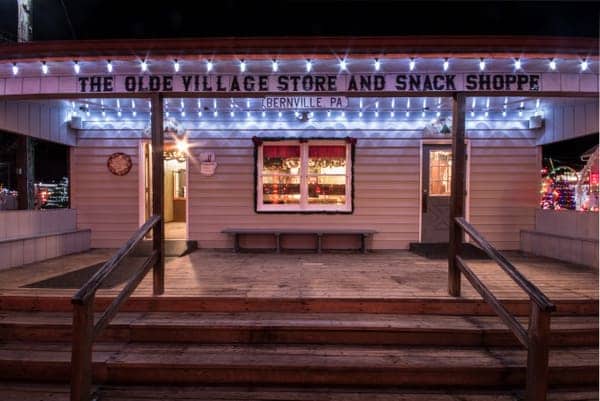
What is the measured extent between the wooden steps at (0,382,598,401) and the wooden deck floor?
3.78 ft

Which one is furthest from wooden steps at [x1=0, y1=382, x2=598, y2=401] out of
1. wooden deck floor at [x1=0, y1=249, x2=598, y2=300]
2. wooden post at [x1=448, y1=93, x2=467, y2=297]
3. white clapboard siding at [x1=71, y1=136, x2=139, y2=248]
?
white clapboard siding at [x1=71, y1=136, x2=139, y2=248]

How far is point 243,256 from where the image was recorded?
730 centimetres

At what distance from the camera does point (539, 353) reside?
9.68 feet

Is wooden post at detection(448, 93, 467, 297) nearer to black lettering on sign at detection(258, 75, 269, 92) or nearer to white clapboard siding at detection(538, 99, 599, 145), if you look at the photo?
black lettering on sign at detection(258, 75, 269, 92)

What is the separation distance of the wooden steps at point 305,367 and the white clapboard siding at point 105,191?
4.80 meters

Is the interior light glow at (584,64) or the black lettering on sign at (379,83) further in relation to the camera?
the black lettering on sign at (379,83)

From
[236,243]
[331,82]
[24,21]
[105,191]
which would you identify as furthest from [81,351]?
[24,21]

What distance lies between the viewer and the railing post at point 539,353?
9.65 ft

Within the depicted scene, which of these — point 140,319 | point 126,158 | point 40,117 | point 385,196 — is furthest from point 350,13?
point 140,319

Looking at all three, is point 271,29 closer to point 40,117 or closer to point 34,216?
point 40,117

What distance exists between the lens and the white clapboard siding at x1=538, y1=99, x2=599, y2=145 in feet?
21.5

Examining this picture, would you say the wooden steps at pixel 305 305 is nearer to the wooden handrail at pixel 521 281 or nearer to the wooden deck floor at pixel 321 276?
the wooden deck floor at pixel 321 276

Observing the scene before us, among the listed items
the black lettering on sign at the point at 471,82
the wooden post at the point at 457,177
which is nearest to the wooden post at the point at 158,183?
the wooden post at the point at 457,177

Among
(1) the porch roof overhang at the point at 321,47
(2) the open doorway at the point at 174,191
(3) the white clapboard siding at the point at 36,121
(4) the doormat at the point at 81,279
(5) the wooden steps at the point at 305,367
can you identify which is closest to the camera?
(5) the wooden steps at the point at 305,367
